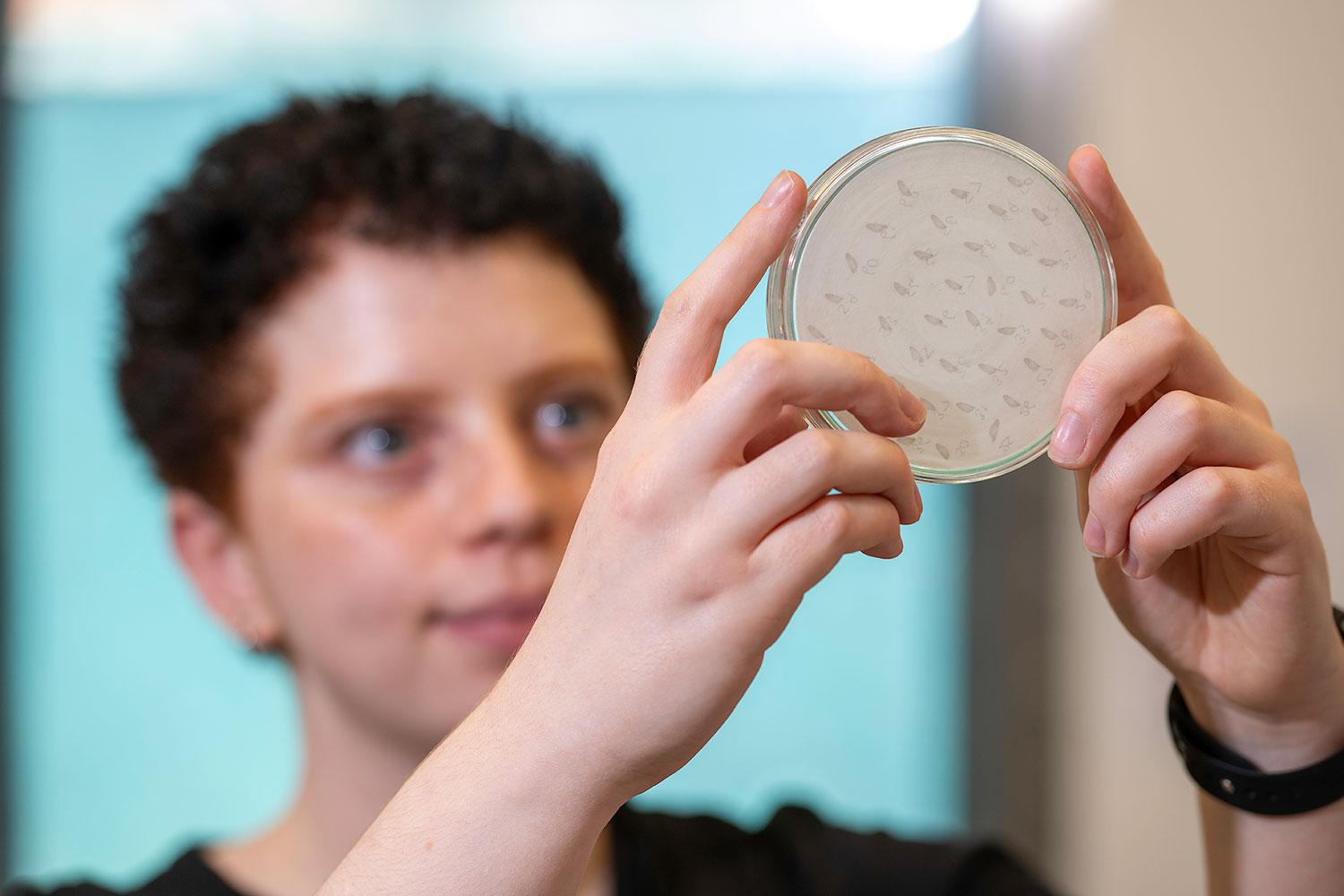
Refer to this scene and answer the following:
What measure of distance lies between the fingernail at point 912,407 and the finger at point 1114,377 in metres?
0.06

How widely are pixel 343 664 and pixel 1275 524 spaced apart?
649mm

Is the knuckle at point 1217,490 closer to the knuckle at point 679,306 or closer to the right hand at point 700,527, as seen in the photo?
the right hand at point 700,527

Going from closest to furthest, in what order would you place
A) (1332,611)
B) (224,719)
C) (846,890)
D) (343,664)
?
1. (1332,611)
2. (343,664)
3. (846,890)
4. (224,719)

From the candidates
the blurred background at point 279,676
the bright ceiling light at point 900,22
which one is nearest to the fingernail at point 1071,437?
the blurred background at point 279,676

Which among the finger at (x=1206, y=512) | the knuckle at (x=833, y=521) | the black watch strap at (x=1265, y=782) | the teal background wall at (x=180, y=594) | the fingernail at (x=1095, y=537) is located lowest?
the teal background wall at (x=180, y=594)

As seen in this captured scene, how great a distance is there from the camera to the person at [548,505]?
0.47 m

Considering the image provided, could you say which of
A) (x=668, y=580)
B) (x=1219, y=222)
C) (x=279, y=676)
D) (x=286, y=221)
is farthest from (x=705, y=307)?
(x=279, y=676)

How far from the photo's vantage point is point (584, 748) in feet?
1.57

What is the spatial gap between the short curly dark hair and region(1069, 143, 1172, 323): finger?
0.50 m

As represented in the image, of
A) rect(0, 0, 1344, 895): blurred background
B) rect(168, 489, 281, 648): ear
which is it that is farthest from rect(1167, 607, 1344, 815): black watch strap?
rect(0, 0, 1344, 895): blurred background

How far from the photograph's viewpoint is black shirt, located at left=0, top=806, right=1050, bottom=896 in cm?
96

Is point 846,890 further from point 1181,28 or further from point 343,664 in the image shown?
point 1181,28

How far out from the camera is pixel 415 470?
34.2 inches

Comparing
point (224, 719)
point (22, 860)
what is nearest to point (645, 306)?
point (224, 719)
